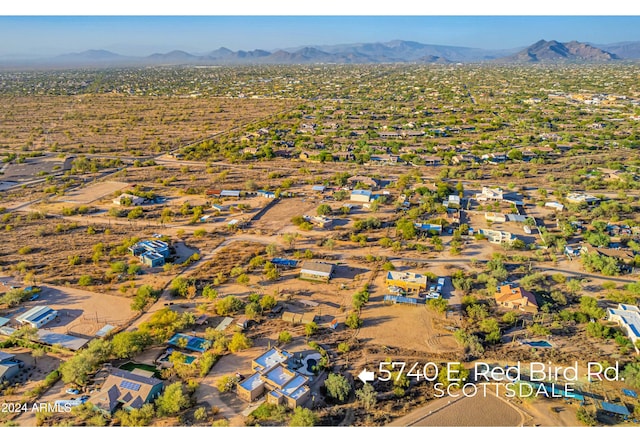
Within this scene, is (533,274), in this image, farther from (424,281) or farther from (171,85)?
(171,85)

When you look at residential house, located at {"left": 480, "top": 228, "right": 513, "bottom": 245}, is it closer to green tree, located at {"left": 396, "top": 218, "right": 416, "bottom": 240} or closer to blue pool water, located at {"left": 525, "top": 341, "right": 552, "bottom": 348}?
green tree, located at {"left": 396, "top": 218, "right": 416, "bottom": 240}


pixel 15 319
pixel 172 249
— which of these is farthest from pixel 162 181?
pixel 15 319

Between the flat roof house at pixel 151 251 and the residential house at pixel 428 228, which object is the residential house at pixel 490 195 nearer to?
the residential house at pixel 428 228

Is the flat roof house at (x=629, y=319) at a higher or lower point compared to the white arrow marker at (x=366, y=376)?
higher

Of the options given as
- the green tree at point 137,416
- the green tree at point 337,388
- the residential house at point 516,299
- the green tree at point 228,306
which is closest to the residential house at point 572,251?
the residential house at point 516,299

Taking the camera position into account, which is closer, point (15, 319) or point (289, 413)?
point (289, 413)

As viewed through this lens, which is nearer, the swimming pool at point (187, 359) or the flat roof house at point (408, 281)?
the swimming pool at point (187, 359)

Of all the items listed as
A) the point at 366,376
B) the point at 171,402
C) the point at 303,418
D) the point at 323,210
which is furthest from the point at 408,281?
the point at 171,402
